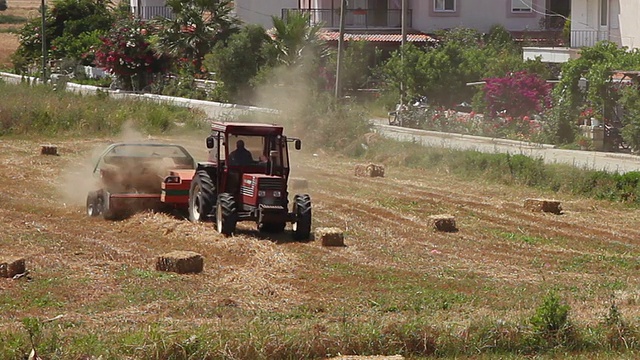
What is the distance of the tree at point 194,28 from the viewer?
58.1m

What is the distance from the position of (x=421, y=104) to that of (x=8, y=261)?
32.0 m

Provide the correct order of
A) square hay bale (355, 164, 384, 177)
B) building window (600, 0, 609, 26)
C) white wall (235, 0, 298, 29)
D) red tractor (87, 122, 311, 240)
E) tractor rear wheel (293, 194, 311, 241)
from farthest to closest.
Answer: white wall (235, 0, 298, 29)
building window (600, 0, 609, 26)
square hay bale (355, 164, 384, 177)
tractor rear wheel (293, 194, 311, 241)
red tractor (87, 122, 311, 240)

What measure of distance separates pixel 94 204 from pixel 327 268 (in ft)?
24.0

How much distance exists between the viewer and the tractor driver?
2188cm

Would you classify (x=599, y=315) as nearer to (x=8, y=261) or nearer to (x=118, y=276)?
(x=118, y=276)

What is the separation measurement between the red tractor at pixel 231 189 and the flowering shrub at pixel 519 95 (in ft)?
65.5

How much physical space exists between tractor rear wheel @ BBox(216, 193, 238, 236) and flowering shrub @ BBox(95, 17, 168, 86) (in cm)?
4008

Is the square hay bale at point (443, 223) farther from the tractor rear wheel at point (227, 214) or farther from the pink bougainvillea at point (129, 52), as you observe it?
the pink bougainvillea at point (129, 52)

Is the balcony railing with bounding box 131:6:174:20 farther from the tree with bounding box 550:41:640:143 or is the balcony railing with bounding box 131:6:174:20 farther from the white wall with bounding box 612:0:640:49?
the tree with bounding box 550:41:640:143

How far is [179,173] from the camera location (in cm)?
2378

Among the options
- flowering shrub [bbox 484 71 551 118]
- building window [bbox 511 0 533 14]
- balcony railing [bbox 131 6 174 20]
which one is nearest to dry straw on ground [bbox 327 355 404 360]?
flowering shrub [bbox 484 71 551 118]

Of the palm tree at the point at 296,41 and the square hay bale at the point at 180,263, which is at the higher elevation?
the palm tree at the point at 296,41

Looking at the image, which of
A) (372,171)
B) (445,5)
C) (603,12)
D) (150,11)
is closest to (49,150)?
(372,171)

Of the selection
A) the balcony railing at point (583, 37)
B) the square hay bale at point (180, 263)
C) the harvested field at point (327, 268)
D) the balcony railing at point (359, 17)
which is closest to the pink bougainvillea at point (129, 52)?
the balcony railing at point (359, 17)
